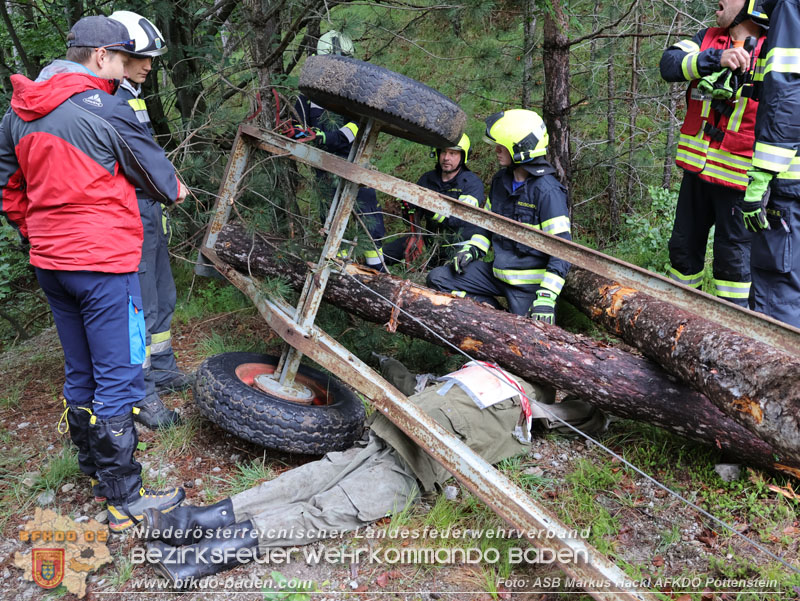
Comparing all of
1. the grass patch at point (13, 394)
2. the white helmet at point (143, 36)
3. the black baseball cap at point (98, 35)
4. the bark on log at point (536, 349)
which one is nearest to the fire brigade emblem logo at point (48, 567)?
the bark on log at point (536, 349)

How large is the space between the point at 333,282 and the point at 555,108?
2.52 metres

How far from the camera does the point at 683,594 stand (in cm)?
234

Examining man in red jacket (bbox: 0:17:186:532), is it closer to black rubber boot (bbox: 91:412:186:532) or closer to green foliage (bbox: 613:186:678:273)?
black rubber boot (bbox: 91:412:186:532)

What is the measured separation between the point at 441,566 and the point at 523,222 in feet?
8.28

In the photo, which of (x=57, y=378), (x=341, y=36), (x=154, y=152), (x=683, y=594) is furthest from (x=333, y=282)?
(x=683, y=594)

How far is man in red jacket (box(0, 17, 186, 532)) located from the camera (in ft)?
7.79

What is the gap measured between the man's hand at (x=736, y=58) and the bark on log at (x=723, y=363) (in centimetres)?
145

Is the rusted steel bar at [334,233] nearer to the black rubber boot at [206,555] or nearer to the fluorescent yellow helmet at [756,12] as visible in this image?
the black rubber boot at [206,555]

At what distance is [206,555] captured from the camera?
2.40 metres

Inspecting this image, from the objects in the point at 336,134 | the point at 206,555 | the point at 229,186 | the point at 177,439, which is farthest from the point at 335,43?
the point at 206,555

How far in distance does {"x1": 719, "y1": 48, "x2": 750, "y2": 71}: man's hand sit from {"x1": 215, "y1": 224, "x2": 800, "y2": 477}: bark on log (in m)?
1.87

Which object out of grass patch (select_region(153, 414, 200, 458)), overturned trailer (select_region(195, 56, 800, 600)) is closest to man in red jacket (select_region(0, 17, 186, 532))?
grass patch (select_region(153, 414, 200, 458))

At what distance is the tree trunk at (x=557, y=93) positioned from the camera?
475 cm

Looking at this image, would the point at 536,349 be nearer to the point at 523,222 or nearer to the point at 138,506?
the point at 523,222
